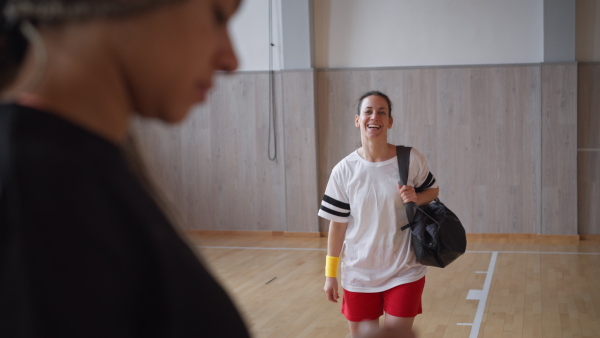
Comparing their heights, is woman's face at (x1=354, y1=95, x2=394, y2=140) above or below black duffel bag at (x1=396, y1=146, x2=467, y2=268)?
above

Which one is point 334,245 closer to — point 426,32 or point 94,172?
point 94,172

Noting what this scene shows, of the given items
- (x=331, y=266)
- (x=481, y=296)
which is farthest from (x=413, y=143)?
(x=331, y=266)

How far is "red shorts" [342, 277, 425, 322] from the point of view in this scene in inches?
163

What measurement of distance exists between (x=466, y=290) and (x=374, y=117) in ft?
11.6

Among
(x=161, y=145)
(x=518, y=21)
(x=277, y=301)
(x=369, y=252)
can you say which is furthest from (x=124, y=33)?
(x=161, y=145)

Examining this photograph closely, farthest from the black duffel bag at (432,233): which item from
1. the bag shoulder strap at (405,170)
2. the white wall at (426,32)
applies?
the white wall at (426,32)

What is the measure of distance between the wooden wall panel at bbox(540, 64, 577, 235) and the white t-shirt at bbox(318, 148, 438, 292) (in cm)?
652

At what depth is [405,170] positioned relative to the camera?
4.31 metres

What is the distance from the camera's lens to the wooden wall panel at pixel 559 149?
10141 millimetres

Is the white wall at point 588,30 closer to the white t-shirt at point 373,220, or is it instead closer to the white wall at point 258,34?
the white wall at point 258,34

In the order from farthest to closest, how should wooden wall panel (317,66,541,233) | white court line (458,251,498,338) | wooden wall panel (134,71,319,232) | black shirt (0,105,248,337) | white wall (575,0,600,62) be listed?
wooden wall panel (134,71,319,232) < wooden wall panel (317,66,541,233) < white wall (575,0,600,62) < white court line (458,251,498,338) < black shirt (0,105,248,337)

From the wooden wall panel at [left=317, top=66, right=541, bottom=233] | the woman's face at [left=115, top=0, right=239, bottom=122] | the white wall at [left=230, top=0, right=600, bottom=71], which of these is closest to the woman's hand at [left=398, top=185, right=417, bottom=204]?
the woman's face at [left=115, top=0, right=239, bottom=122]

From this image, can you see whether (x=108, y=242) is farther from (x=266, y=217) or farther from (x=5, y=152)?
(x=266, y=217)

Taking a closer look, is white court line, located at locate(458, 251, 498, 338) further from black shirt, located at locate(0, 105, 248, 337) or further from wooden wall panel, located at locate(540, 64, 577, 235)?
black shirt, located at locate(0, 105, 248, 337)
